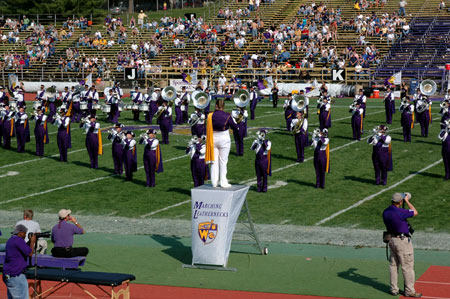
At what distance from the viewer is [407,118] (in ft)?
83.0

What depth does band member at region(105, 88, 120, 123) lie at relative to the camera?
100ft

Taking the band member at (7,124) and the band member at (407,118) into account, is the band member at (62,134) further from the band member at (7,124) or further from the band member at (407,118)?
the band member at (407,118)

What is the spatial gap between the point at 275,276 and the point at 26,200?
902 centimetres

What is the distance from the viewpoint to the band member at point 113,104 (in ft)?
100

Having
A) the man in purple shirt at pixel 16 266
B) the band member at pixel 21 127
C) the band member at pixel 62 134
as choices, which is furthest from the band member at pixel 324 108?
the man in purple shirt at pixel 16 266

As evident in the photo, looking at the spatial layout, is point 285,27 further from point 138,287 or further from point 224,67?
point 138,287

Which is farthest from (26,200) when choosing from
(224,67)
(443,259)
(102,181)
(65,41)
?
(65,41)

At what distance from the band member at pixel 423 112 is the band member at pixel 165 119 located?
26.4 ft

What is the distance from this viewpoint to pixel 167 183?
69.6 feet

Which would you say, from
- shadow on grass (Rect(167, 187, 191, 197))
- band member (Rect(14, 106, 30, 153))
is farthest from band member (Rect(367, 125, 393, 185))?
band member (Rect(14, 106, 30, 153))

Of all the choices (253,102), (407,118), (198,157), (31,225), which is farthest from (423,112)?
(31,225)

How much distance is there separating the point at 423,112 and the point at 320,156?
7495 millimetres

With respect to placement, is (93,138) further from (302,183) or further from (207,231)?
(207,231)

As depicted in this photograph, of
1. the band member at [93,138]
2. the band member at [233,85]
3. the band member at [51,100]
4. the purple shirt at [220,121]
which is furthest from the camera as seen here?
the band member at [233,85]
